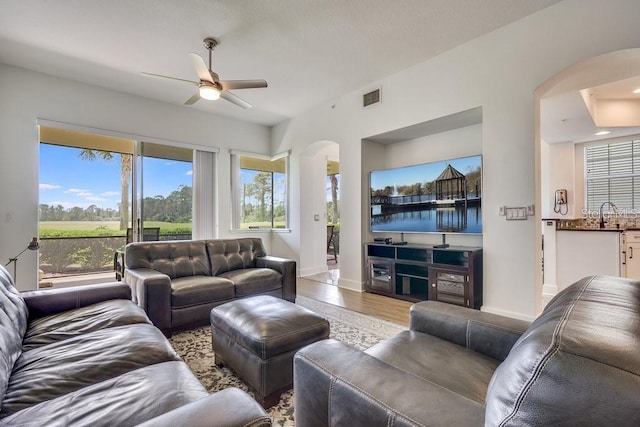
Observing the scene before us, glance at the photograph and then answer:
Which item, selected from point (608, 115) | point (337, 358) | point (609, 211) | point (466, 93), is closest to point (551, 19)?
point (466, 93)

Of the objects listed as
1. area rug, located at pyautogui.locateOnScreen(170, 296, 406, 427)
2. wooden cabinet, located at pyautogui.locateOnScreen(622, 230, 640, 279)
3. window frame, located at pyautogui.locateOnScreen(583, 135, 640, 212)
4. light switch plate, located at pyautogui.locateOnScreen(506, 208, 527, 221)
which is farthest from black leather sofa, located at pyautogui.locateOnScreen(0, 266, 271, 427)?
window frame, located at pyautogui.locateOnScreen(583, 135, 640, 212)

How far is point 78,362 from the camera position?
4.30 feet

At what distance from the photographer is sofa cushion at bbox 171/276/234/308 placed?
273 centimetres

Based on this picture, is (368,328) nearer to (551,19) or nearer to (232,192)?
(551,19)

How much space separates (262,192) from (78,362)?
4996mm

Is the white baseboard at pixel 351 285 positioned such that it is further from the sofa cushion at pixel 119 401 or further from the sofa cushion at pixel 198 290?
the sofa cushion at pixel 119 401

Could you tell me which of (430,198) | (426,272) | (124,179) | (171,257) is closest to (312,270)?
(426,272)

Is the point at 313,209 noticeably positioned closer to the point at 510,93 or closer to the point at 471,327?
the point at 510,93

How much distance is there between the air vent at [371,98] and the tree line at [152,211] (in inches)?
135

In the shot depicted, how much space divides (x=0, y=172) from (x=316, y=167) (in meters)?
4.54

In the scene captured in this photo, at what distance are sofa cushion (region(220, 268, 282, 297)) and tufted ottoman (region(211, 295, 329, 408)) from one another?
1.03m

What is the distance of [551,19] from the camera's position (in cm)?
274

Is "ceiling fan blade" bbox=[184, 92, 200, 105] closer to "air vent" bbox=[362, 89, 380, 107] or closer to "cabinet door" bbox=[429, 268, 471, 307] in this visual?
"air vent" bbox=[362, 89, 380, 107]

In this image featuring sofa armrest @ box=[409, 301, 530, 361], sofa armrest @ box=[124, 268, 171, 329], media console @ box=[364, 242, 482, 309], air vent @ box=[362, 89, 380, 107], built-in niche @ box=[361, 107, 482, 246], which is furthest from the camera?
air vent @ box=[362, 89, 380, 107]
